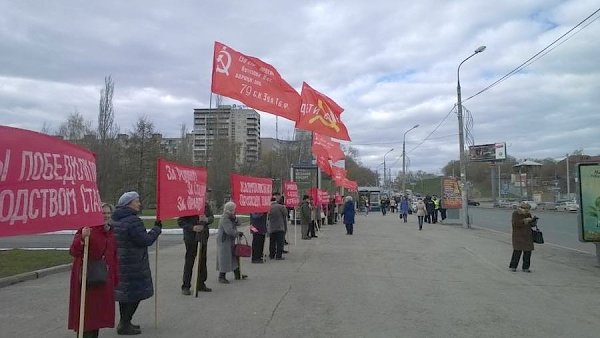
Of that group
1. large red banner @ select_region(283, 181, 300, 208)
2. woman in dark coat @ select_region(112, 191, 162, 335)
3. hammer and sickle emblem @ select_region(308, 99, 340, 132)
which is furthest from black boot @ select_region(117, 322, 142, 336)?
large red banner @ select_region(283, 181, 300, 208)

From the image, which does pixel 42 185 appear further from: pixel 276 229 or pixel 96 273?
pixel 276 229

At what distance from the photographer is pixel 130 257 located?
22.0 ft

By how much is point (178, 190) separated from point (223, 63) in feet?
10.8

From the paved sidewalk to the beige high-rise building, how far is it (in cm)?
4471

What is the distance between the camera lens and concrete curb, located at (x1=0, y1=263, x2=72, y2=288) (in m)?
10.8

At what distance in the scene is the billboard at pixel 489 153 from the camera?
10931cm

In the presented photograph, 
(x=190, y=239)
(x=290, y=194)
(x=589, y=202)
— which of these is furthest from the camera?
(x=290, y=194)

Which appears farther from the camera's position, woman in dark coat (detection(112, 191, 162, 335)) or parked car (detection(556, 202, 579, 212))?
parked car (detection(556, 202, 579, 212))

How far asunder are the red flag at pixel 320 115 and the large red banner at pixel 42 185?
9.67m

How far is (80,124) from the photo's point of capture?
59.4m

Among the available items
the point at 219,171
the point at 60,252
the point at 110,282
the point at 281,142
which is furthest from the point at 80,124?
the point at 110,282

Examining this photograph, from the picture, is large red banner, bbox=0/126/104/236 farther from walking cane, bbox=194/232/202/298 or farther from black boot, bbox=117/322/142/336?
walking cane, bbox=194/232/202/298

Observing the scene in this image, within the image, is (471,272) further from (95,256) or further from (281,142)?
(281,142)

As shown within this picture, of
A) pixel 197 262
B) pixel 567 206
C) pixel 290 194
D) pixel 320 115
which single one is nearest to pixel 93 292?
pixel 197 262
